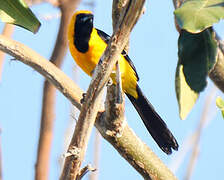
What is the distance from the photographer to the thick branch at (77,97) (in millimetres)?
1583

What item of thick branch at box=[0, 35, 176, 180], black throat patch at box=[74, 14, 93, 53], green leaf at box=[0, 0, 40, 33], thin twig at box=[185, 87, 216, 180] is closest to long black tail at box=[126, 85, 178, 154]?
thin twig at box=[185, 87, 216, 180]

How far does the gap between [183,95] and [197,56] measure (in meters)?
0.11

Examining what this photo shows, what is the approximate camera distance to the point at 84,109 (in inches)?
50.5

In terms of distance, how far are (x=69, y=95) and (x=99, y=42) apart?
0.59 metres

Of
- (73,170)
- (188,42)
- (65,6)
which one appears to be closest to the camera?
(188,42)

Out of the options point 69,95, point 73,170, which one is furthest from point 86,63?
point 73,170

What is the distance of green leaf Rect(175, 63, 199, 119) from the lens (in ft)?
2.85

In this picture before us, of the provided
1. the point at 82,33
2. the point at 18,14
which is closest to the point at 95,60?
the point at 82,33

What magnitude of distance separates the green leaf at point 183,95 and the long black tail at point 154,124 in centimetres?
121

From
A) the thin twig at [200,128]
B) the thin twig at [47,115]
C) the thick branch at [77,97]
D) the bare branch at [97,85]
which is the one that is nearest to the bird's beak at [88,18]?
the thin twig at [47,115]

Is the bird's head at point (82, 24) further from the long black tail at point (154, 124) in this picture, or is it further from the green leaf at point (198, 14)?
the green leaf at point (198, 14)

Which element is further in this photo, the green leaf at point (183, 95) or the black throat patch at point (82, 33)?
the black throat patch at point (82, 33)

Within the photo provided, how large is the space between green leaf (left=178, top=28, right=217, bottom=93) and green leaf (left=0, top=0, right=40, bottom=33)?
45 centimetres

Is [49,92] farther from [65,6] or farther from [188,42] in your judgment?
[188,42]
